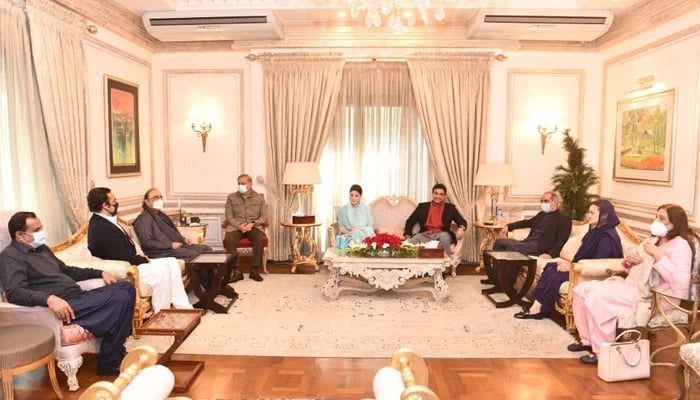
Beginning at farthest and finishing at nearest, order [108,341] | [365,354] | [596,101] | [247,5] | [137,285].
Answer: [596,101] → [247,5] → [137,285] → [365,354] → [108,341]

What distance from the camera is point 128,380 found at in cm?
179

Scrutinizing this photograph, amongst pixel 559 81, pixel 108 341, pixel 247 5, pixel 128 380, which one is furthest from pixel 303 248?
pixel 128 380

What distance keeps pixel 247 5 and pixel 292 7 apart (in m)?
0.60

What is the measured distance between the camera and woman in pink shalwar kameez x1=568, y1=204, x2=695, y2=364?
13.4ft

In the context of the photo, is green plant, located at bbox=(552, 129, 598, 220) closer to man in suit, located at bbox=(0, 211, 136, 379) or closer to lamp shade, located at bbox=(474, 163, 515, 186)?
lamp shade, located at bbox=(474, 163, 515, 186)

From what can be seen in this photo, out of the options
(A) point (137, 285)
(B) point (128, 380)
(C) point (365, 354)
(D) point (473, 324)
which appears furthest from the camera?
(D) point (473, 324)

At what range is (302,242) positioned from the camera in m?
7.81

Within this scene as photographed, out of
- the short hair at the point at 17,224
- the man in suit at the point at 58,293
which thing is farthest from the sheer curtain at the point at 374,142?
the short hair at the point at 17,224

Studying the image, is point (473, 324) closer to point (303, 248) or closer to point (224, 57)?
point (303, 248)

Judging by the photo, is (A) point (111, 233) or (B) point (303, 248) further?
(B) point (303, 248)

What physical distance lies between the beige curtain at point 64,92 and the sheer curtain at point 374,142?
138 inches

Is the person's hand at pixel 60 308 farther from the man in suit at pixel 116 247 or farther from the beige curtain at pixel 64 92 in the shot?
the beige curtain at pixel 64 92

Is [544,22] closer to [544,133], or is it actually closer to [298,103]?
[544,133]

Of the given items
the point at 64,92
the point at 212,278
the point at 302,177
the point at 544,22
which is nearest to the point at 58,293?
the point at 212,278
